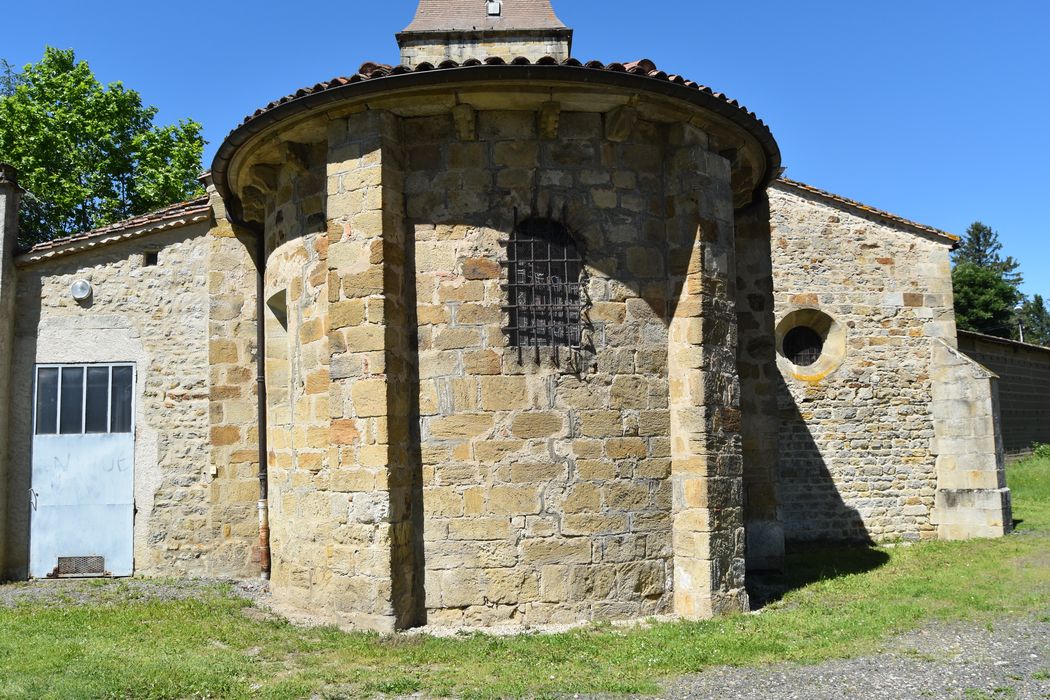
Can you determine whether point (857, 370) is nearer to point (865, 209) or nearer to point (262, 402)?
point (865, 209)

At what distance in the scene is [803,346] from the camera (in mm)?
13852

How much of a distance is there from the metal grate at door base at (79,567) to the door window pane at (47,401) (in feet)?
5.14

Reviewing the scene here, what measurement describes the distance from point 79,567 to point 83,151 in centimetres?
1347

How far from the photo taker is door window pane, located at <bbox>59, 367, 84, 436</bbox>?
34.0 feet

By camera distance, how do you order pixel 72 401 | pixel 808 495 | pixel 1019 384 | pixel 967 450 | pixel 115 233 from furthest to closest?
1. pixel 1019 384
2. pixel 808 495
3. pixel 967 450
4. pixel 115 233
5. pixel 72 401

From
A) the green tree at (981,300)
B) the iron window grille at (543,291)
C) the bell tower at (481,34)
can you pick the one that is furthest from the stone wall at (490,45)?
the green tree at (981,300)

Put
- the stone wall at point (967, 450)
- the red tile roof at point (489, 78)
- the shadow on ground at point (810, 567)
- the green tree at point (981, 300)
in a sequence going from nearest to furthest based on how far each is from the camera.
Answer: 1. the red tile roof at point (489, 78)
2. the shadow on ground at point (810, 567)
3. the stone wall at point (967, 450)
4. the green tree at point (981, 300)

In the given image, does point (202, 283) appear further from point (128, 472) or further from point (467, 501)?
point (467, 501)

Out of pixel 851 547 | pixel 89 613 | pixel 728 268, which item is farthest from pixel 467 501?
pixel 851 547

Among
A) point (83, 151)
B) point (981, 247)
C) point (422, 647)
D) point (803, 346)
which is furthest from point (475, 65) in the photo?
point (981, 247)

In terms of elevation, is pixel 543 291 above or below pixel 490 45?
below

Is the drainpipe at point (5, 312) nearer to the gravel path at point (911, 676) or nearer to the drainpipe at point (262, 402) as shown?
the drainpipe at point (262, 402)

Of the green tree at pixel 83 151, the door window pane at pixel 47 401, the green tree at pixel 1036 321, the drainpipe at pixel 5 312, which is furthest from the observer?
the green tree at pixel 1036 321

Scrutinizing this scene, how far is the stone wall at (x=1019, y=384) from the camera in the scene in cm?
1653
